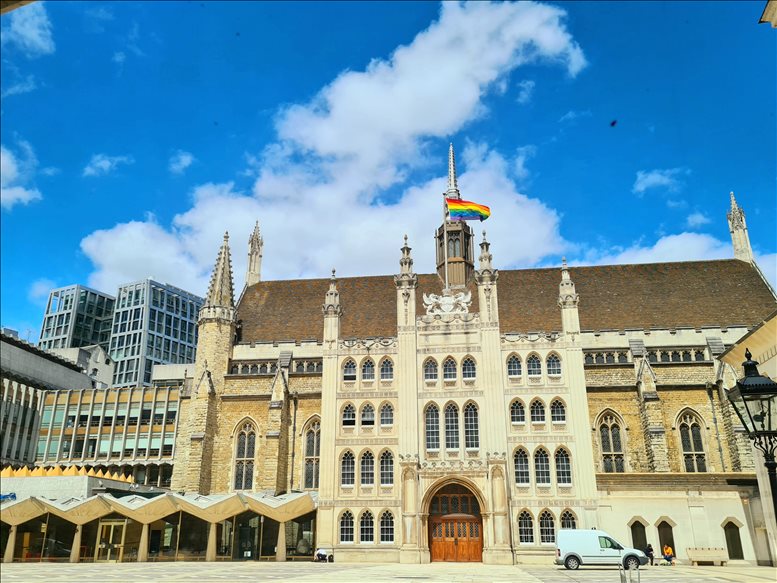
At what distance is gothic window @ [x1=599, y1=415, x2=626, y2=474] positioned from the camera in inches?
1585

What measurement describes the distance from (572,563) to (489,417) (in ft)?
31.2

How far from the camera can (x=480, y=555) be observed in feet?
116

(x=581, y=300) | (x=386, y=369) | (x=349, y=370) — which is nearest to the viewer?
(x=386, y=369)

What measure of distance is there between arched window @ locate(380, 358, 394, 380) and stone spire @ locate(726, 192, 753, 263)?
3078 cm

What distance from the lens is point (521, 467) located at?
37.0m

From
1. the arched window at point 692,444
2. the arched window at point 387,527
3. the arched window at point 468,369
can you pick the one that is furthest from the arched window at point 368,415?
the arched window at point 692,444

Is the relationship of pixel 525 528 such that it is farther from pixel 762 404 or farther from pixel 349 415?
pixel 762 404

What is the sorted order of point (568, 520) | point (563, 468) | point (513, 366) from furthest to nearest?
point (513, 366) → point (563, 468) → point (568, 520)

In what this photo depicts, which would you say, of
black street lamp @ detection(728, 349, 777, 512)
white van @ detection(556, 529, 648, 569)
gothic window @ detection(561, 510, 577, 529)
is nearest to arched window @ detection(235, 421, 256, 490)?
gothic window @ detection(561, 510, 577, 529)

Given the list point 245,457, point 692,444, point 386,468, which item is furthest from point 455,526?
point 692,444

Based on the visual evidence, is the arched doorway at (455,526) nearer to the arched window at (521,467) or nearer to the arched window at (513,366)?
the arched window at (521,467)

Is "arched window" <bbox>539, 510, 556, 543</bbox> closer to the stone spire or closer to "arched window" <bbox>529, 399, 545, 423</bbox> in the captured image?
"arched window" <bbox>529, 399, 545, 423</bbox>

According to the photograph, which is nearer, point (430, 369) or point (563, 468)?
point (563, 468)

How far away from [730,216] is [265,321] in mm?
38913
